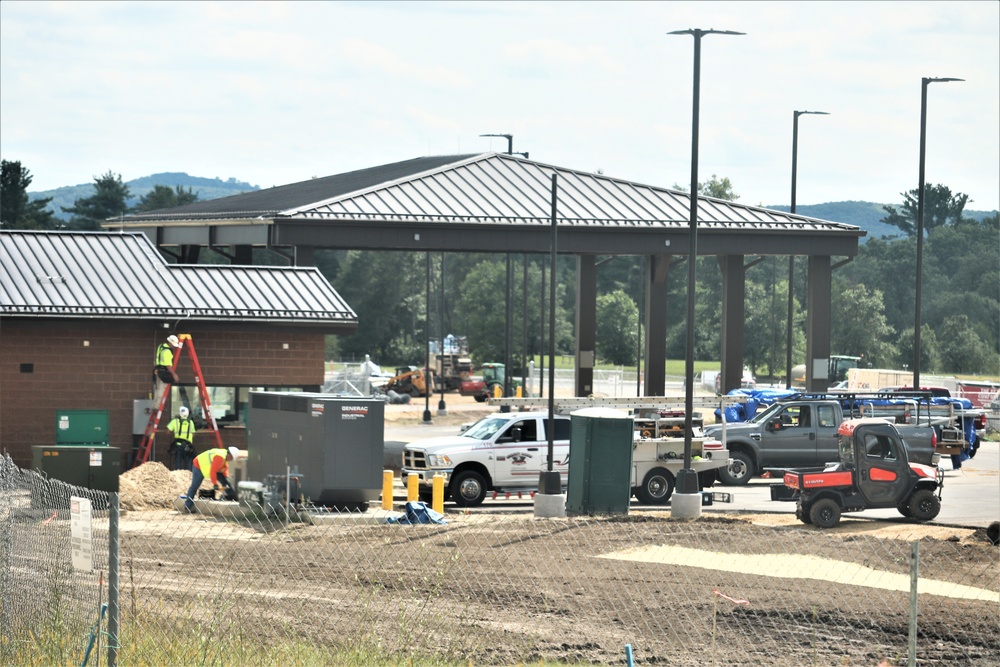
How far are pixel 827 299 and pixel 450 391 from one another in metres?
37.2

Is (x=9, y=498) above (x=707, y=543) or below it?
above

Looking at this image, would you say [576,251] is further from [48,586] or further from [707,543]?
[48,586]

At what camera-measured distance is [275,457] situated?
30.0 meters

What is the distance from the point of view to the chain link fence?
14148 mm

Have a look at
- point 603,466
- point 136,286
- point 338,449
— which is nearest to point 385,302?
point 136,286

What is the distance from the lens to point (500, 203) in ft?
142

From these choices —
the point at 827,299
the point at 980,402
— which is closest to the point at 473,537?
the point at 827,299

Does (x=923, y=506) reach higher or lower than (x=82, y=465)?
lower

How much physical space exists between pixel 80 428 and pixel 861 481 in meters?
17.7

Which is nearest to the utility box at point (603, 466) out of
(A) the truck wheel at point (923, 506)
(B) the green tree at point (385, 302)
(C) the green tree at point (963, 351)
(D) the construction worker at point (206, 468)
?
(A) the truck wheel at point (923, 506)

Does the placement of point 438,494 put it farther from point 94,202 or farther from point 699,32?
point 94,202

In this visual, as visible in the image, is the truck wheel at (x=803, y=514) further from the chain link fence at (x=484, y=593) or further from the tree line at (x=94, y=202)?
the tree line at (x=94, y=202)

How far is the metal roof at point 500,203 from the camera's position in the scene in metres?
41.6

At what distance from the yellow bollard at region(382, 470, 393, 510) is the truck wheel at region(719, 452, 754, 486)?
1003 cm
